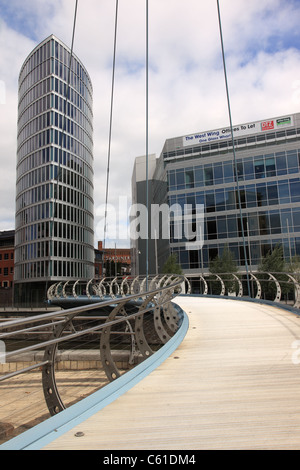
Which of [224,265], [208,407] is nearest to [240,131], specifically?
[224,265]

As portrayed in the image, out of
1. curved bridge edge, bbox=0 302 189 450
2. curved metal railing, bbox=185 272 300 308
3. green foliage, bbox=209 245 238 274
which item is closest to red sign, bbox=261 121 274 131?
green foliage, bbox=209 245 238 274

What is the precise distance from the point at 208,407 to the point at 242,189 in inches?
1454

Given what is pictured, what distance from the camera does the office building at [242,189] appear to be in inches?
1420

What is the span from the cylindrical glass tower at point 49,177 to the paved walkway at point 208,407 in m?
43.2

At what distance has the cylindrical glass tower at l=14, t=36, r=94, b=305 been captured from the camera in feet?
156

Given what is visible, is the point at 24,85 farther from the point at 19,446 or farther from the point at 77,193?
the point at 19,446

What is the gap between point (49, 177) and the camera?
47.8 metres

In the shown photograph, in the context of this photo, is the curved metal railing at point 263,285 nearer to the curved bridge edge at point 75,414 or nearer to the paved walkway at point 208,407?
the paved walkway at point 208,407

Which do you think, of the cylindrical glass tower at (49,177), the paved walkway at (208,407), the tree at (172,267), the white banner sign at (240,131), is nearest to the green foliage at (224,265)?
the tree at (172,267)

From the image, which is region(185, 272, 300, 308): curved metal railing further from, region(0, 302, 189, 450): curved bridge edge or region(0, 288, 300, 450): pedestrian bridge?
region(0, 302, 189, 450): curved bridge edge

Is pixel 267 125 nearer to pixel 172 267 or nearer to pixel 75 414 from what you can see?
pixel 172 267

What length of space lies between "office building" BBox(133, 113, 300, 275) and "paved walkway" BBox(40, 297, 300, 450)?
32400mm

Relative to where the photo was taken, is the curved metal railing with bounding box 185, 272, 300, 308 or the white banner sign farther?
the white banner sign
